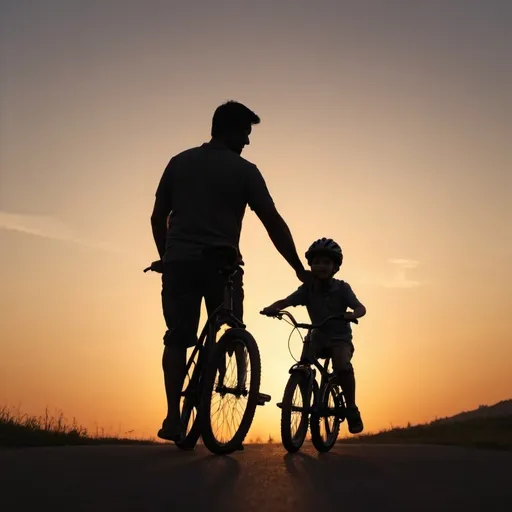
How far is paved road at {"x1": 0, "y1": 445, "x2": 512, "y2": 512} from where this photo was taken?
3320mm

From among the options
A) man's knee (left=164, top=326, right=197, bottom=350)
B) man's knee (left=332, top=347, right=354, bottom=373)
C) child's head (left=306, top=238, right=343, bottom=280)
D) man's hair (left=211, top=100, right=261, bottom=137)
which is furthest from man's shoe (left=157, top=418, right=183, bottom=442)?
child's head (left=306, top=238, right=343, bottom=280)

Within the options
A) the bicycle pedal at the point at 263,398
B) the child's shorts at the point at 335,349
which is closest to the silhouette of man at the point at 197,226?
the bicycle pedal at the point at 263,398

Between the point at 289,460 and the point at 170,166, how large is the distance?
235 cm

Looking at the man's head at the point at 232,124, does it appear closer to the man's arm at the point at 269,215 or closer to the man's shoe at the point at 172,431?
the man's arm at the point at 269,215

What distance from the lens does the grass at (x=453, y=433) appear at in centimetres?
958

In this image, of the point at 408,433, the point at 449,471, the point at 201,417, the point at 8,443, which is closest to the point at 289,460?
the point at 201,417

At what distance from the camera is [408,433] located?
38.5ft

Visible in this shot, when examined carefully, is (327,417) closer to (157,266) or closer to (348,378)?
(348,378)

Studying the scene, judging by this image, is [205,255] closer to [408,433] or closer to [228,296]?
[228,296]

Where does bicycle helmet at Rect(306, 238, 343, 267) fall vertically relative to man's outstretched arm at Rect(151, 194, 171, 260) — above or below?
above

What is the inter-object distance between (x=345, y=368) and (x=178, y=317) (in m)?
1.98

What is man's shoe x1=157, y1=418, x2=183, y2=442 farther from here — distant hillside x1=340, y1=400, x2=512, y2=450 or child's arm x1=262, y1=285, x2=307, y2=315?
distant hillside x1=340, y1=400, x2=512, y2=450

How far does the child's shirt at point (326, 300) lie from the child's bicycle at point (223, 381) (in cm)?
185

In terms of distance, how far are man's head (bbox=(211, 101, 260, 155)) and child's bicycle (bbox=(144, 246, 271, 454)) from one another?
3.08 ft
